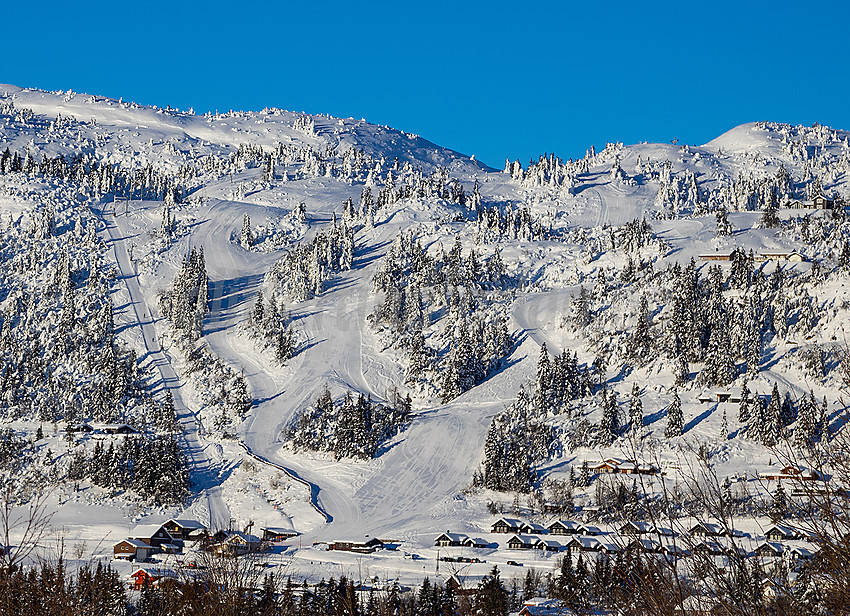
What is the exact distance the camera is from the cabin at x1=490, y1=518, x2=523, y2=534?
8631 centimetres

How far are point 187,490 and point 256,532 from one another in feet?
46.6

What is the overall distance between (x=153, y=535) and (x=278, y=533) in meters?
13.2

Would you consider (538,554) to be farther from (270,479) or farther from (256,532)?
(270,479)

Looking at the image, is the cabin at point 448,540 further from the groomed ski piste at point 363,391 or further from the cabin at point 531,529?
the cabin at point 531,529

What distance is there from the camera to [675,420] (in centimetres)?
10444

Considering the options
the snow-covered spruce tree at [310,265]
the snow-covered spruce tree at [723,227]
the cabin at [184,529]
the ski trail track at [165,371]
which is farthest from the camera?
the snow-covered spruce tree at [723,227]

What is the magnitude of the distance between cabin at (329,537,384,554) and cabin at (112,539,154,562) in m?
16.7

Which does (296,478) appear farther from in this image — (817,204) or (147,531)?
(817,204)

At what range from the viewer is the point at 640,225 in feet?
549

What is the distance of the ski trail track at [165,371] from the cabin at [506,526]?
27.3m

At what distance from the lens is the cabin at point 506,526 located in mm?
86312

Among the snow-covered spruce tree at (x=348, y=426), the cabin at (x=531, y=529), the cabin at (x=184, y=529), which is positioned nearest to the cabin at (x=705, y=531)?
the cabin at (x=531, y=529)

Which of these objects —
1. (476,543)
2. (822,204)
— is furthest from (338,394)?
(822,204)

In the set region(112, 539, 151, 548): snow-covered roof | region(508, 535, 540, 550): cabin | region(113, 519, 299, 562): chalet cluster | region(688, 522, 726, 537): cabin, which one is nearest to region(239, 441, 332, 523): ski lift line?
region(113, 519, 299, 562): chalet cluster
